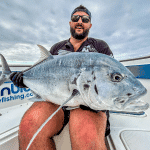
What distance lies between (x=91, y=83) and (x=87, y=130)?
50cm

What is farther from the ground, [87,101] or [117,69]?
[117,69]

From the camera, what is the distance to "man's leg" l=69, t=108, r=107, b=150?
0.90 m

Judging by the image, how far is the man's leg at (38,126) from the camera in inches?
39.0

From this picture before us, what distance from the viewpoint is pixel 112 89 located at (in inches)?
30.3

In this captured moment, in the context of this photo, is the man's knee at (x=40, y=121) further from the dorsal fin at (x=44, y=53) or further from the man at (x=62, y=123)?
the dorsal fin at (x=44, y=53)

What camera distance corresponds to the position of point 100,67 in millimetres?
852

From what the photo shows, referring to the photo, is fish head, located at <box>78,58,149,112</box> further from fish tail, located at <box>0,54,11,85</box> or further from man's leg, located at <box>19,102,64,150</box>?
fish tail, located at <box>0,54,11,85</box>

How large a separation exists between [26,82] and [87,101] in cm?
86

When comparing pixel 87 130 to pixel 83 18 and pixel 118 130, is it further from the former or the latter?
pixel 83 18

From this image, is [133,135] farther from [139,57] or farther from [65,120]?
[139,57]

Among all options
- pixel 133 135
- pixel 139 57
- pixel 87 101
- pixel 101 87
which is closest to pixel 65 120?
pixel 87 101

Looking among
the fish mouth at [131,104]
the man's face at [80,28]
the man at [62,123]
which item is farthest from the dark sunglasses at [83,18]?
the fish mouth at [131,104]

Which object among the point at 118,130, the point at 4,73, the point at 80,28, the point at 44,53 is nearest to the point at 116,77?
the point at 44,53

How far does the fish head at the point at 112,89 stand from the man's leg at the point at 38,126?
1.87 feet
